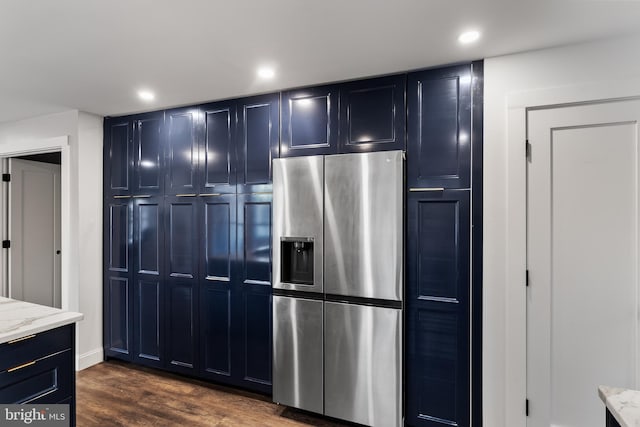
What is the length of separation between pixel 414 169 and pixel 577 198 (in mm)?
927

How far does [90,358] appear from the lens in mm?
3227

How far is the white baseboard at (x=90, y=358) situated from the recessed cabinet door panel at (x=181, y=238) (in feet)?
3.94

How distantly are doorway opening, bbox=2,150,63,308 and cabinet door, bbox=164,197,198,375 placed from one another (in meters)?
1.93

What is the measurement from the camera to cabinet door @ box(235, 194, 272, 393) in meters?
2.62

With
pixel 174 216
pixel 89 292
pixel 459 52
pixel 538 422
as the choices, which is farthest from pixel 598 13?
pixel 89 292

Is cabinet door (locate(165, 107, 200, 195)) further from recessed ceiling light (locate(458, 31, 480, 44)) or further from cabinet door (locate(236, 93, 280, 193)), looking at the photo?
recessed ceiling light (locate(458, 31, 480, 44))

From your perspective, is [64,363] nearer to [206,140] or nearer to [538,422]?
[206,140]

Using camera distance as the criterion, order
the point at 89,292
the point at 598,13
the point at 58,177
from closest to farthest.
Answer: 1. the point at 598,13
2. the point at 89,292
3. the point at 58,177

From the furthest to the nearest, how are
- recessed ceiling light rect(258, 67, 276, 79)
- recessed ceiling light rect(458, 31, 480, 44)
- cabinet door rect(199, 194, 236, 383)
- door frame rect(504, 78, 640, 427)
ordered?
cabinet door rect(199, 194, 236, 383), recessed ceiling light rect(258, 67, 276, 79), door frame rect(504, 78, 640, 427), recessed ceiling light rect(458, 31, 480, 44)

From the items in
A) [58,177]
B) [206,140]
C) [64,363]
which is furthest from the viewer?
[58,177]

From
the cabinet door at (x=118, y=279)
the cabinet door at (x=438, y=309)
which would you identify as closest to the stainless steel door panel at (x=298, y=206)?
the cabinet door at (x=438, y=309)

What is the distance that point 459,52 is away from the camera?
6.45 feet

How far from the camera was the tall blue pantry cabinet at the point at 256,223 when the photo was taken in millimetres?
2096

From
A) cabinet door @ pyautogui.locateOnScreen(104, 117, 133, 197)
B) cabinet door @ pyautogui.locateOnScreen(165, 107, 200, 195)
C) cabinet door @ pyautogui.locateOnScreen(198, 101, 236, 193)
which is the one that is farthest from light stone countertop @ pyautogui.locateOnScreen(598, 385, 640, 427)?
cabinet door @ pyautogui.locateOnScreen(104, 117, 133, 197)
